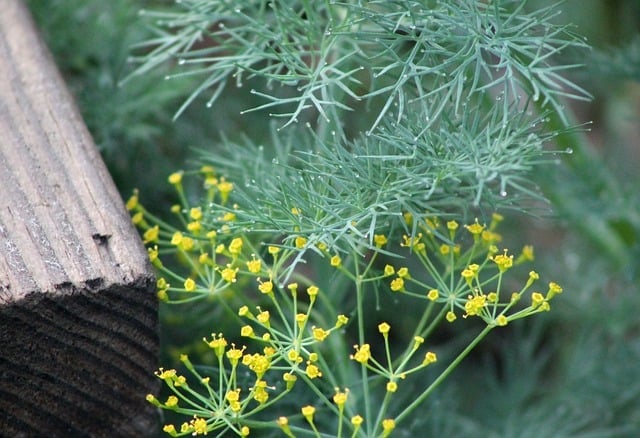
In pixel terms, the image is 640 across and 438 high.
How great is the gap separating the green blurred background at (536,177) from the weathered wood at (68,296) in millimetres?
267

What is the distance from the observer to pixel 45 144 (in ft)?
2.48

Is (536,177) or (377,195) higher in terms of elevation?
(377,195)

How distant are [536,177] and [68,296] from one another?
0.74 meters

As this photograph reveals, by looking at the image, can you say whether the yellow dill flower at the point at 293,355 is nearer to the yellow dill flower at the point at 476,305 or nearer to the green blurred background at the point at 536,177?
the yellow dill flower at the point at 476,305

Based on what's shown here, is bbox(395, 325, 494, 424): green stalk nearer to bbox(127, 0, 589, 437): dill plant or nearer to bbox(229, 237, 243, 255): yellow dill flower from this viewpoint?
bbox(127, 0, 589, 437): dill plant

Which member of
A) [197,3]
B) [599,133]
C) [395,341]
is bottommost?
[395,341]

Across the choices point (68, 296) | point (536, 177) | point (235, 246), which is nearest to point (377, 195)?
point (235, 246)

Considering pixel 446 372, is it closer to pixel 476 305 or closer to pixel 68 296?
pixel 476 305

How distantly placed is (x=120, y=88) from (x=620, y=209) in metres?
0.74

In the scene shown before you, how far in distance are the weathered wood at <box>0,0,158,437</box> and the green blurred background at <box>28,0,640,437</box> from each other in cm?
27

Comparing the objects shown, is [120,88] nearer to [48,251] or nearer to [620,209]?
[48,251]

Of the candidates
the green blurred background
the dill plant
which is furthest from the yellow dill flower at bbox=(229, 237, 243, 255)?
the green blurred background

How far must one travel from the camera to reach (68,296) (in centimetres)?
61

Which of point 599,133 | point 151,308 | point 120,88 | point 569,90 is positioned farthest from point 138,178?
point 599,133
